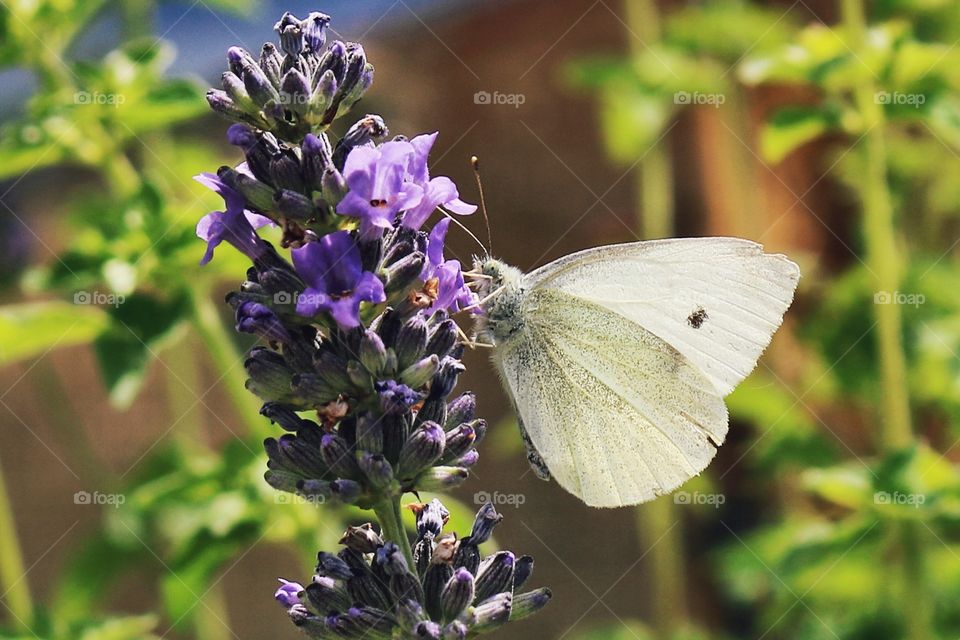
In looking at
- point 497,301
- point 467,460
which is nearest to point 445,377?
point 467,460

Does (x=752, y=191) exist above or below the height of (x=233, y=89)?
below

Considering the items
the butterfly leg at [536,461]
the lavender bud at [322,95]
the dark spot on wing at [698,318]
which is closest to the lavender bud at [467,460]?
the butterfly leg at [536,461]

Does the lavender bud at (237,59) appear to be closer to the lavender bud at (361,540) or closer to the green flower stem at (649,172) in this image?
the lavender bud at (361,540)

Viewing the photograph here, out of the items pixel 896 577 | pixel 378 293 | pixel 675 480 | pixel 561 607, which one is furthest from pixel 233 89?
pixel 561 607

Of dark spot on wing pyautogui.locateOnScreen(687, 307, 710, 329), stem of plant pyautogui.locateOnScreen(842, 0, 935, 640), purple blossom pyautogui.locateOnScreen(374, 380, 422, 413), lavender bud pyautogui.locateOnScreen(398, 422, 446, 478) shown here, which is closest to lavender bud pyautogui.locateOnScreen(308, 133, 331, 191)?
purple blossom pyautogui.locateOnScreen(374, 380, 422, 413)

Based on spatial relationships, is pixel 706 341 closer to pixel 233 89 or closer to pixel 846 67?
pixel 846 67

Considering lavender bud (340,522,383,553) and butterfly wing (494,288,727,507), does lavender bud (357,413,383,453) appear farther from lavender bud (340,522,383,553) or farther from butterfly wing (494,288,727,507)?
butterfly wing (494,288,727,507)
